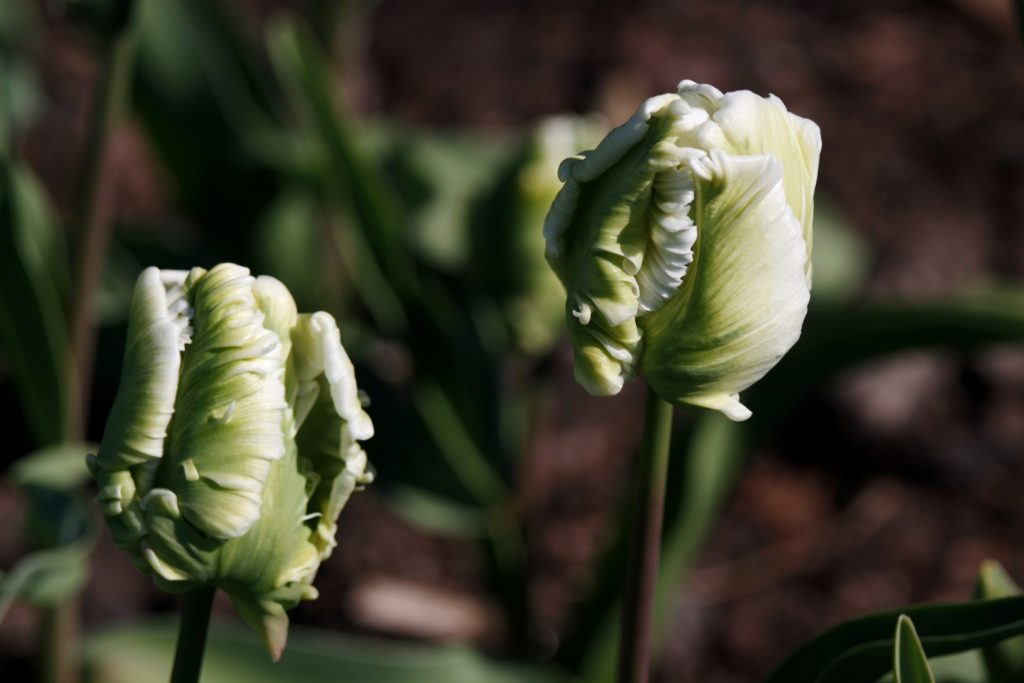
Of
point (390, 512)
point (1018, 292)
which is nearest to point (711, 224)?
point (1018, 292)

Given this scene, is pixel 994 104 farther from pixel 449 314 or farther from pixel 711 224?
pixel 711 224

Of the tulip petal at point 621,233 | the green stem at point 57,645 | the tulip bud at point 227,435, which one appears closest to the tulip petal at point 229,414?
Result: the tulip bud at point 227,435

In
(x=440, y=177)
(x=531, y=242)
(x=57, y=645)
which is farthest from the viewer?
(x=440, y=177)

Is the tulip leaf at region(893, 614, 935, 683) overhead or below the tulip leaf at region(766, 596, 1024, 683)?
overhead

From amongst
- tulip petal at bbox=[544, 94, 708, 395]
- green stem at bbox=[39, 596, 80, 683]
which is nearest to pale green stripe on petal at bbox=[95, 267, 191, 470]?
tulip petal at bbox=[544, 94, 708, 395]

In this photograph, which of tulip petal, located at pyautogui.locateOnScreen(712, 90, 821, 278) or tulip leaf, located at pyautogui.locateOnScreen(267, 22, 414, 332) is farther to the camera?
tulip leaf, located at pyautogui.locateOnScreen(267, 22, 414, 332)

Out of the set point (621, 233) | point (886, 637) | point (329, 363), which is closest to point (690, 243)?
point (621, 233)

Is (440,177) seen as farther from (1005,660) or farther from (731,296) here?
(731,296)

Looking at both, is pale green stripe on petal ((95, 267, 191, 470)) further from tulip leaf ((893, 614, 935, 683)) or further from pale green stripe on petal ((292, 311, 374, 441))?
tulip leaf ((893, 614, 935, 683))
